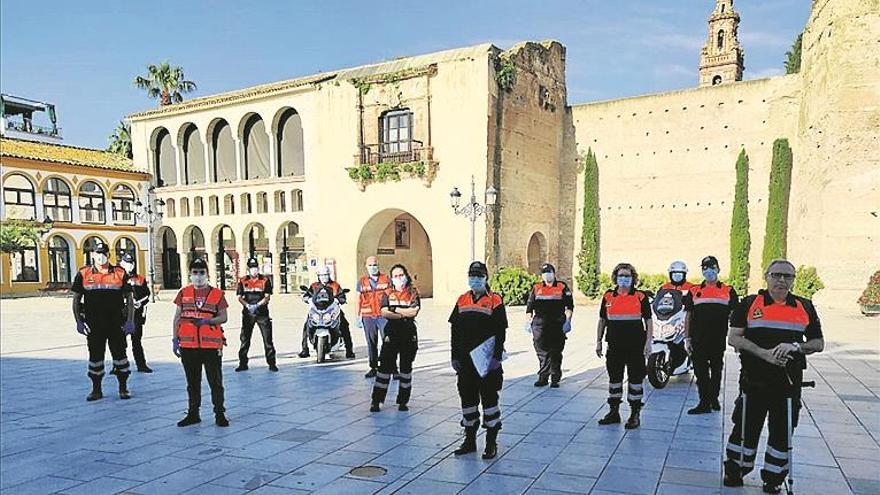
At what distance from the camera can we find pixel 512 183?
23.6 m

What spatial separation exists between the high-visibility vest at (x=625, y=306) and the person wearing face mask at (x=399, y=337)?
2.14m

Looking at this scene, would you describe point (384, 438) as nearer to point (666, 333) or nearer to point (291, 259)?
point (666, 333)

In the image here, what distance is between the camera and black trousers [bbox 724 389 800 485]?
446 centimetres

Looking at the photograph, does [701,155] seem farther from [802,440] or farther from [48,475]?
[48,475]

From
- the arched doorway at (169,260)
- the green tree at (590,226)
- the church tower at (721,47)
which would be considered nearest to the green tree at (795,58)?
the church tower at (721,47)

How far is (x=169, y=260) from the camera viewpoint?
117 ft

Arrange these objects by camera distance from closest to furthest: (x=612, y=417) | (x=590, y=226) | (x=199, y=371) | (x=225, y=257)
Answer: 1. (x=612, y=417)
2. (x=199, y=371)
3. (x=590, y=226)
4. (x=225, y=257)

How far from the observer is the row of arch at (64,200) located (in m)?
31.4

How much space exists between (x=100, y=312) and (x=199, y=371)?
213 centimetres

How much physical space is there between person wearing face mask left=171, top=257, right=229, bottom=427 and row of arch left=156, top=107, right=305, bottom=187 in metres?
23.4

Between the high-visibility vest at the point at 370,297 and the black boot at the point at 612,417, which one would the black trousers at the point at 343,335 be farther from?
the black boot at the point at 612,417

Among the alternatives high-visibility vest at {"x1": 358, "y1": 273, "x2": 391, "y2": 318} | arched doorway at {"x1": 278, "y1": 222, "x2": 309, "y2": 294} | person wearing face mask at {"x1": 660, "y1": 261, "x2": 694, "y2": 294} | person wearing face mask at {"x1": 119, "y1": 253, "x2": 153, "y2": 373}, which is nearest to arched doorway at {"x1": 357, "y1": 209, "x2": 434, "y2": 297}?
arched doorway at {"x1": 278, "y1": 222, "x2": 309, "y2": 294}

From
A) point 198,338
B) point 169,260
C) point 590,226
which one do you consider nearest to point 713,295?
point 198,338

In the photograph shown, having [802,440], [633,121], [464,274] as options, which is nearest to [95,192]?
[464,274]
